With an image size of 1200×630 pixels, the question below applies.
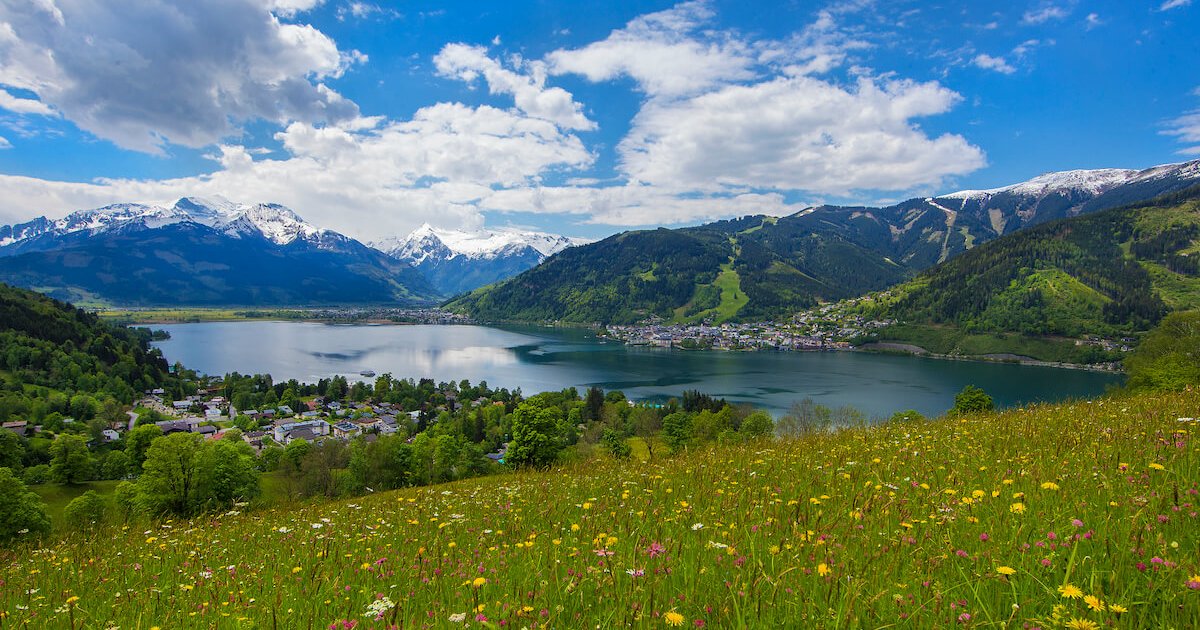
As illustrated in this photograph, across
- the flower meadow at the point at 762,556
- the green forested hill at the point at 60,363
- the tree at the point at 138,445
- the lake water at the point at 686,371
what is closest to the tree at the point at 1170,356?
the lake water at the point at 686,371

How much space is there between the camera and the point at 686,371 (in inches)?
5517

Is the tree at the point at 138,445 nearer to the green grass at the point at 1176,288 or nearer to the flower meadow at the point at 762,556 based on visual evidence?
the flower meadow at the point at 762,556

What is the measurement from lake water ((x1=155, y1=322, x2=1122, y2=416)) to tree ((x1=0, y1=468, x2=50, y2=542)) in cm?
Answer: 8300

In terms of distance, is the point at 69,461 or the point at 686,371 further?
the point at 686,371

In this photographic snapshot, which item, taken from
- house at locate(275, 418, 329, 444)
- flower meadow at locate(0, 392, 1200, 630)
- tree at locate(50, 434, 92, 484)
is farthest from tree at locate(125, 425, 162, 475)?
flower meadow at locate(0, 392, 1200, 630)

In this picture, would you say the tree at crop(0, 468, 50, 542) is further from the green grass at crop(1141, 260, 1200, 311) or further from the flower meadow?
the green grass at crop(1141, 260, 1200, 311)

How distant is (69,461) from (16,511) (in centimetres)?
2793

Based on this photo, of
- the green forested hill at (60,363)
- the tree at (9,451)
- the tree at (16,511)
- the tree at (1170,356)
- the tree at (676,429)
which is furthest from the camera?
the green forested hill at (60,363)

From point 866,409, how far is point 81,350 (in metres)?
160

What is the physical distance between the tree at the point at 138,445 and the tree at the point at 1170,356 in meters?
86.4

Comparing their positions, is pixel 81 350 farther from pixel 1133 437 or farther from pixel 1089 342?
pixel 1089 342

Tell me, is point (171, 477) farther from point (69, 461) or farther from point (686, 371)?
point (686, 371)

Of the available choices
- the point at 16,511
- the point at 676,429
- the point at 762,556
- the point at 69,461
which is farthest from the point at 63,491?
the point at 762,556

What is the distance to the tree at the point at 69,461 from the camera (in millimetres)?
49625
